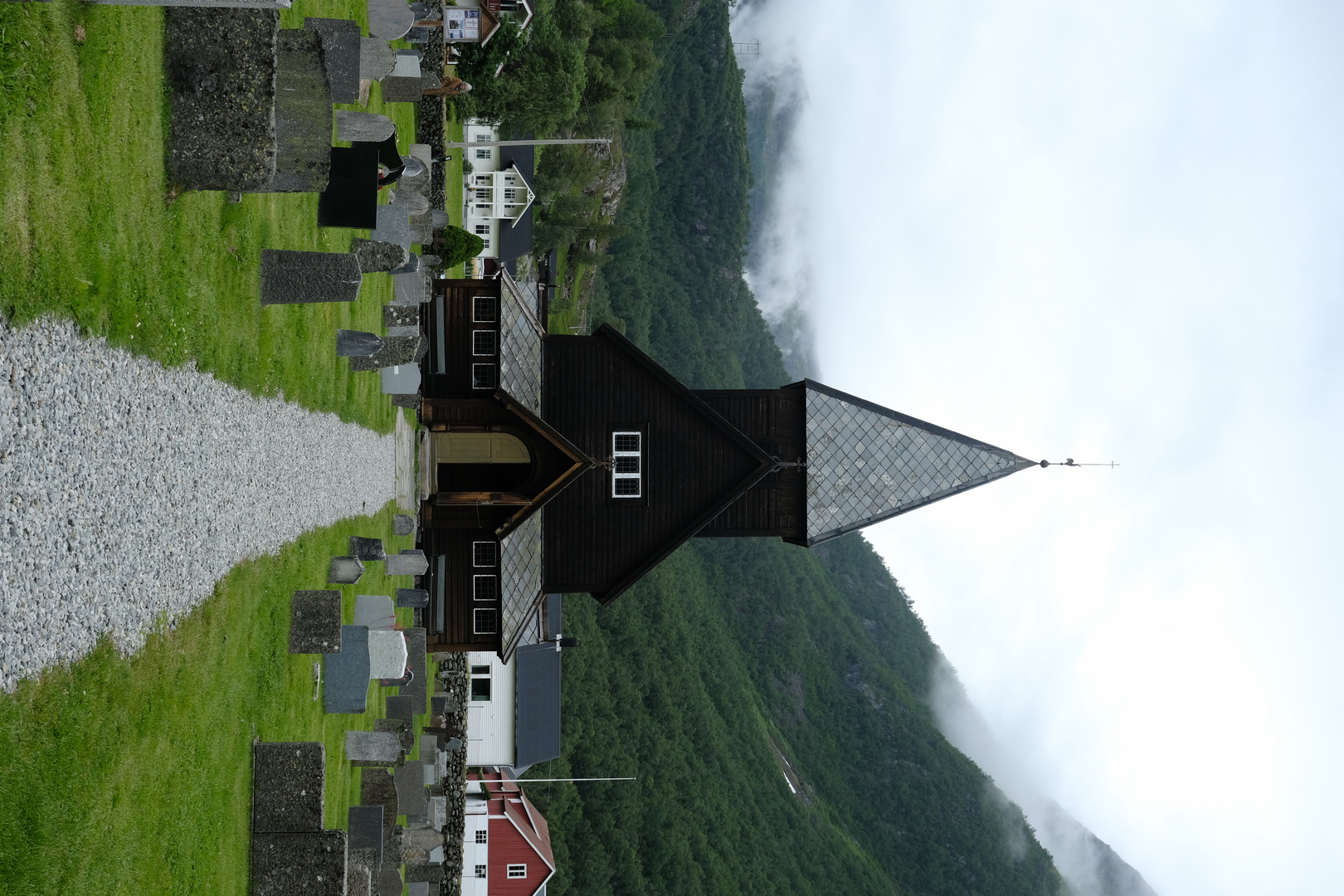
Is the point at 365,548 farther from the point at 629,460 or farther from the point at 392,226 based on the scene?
the point at 629,460

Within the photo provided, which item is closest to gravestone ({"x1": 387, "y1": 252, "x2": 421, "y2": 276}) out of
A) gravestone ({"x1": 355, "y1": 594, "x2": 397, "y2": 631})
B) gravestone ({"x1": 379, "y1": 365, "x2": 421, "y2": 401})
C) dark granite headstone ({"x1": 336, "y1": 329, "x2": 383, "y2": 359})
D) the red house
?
dark granite headstone ({"x1": 336, "y1": 329, "x2": 383, "y2": 359})

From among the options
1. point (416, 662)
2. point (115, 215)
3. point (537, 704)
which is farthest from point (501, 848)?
point (115, 215)

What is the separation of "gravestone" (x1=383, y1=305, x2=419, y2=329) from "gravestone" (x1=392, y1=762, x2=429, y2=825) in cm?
1016

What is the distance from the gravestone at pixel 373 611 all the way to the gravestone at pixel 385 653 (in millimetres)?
195

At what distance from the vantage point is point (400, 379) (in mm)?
24172

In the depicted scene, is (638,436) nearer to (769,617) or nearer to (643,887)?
(643,887)

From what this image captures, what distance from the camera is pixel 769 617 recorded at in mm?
84125

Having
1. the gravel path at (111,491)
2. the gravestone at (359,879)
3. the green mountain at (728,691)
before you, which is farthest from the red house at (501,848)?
the gravel path at (111,491)

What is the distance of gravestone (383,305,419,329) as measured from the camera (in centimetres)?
2277

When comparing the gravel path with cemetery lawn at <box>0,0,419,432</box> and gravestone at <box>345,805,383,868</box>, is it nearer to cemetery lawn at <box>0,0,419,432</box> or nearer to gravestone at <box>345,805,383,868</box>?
cemetery lawn at <box>0,0,419,432</box>

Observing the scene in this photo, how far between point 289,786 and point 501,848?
26.2 meters

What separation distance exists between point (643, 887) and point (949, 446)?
33.7m

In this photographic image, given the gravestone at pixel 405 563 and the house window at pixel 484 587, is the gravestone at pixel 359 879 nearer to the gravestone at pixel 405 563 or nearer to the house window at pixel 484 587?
the gravestone at pixel 405 563

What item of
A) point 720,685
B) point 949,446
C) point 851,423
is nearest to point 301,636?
point 851,423
